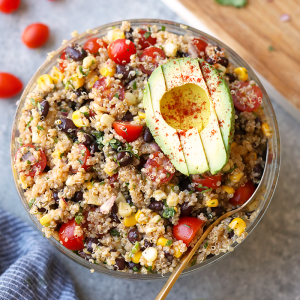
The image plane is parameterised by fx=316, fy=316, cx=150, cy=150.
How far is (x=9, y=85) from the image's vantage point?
2.85 m

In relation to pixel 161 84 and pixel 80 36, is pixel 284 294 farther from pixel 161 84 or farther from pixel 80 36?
pixel 80 36

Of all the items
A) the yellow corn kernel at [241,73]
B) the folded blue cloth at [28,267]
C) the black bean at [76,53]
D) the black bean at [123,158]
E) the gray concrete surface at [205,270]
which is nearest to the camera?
the black bean at [123,158]

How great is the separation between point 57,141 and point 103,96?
1.41ft

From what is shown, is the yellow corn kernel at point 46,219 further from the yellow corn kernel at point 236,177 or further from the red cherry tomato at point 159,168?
the yellow corn kernel at point 236,177

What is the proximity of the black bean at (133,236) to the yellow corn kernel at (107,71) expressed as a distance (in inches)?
40.0

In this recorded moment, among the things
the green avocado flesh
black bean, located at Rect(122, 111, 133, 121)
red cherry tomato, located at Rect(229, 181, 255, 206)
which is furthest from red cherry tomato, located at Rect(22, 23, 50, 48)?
red cherry tomato, located at Rect(229, 181, 255, 206)

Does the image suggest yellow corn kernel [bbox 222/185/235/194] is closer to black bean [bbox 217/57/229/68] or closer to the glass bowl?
the glass bowl

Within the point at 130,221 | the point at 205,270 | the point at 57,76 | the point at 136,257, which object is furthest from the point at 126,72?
the point at 205,270

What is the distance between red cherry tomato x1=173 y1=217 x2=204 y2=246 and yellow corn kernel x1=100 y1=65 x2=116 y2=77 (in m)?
1.05

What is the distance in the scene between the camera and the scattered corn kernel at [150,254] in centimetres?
193

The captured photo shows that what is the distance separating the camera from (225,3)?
9.37 feet

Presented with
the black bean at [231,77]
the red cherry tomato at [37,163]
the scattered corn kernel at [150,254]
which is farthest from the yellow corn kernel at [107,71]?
the scattered corn kernel at [150,254]

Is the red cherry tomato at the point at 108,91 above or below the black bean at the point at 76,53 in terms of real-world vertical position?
below

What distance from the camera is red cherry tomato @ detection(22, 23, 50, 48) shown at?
2.86 metres
